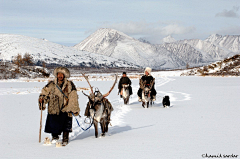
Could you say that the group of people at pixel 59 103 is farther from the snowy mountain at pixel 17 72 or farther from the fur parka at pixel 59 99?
the snowy mountain at pixel 17 72

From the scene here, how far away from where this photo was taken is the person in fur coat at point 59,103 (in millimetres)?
6902

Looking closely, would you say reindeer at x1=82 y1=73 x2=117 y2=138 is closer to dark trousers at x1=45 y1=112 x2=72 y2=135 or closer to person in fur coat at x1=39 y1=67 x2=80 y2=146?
person in fur coat at x1=39 y1=67 x2=80 y2=146

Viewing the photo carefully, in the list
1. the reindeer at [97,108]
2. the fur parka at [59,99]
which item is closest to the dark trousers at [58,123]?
the fur parka at [59,99]

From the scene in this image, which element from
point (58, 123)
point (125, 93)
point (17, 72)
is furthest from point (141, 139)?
point (17, 72)

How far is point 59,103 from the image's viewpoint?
6.95 meters

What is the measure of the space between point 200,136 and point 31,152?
13.8 feet

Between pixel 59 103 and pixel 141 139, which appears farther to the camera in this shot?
pixel 141 139

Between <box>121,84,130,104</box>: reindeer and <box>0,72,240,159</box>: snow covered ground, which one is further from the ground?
<box>121,84,130,104</box>: reindeer

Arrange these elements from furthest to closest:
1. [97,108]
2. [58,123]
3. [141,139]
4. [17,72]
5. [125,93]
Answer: [17,72] < [125,93] < [141,139] < [97,108] < [58,123]

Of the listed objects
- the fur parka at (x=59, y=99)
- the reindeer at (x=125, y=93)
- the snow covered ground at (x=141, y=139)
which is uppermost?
the fur parka at (x=59, y=99)

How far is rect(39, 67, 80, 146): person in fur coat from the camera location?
6902 millimetres

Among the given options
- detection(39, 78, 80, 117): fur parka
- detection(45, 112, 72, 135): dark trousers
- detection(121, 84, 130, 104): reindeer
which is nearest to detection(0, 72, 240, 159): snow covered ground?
detection(45, 112, 72, 135): dark trousers

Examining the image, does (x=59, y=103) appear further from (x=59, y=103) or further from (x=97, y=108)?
(x=97, y=108)

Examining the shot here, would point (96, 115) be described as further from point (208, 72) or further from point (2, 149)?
point (208, 72)
